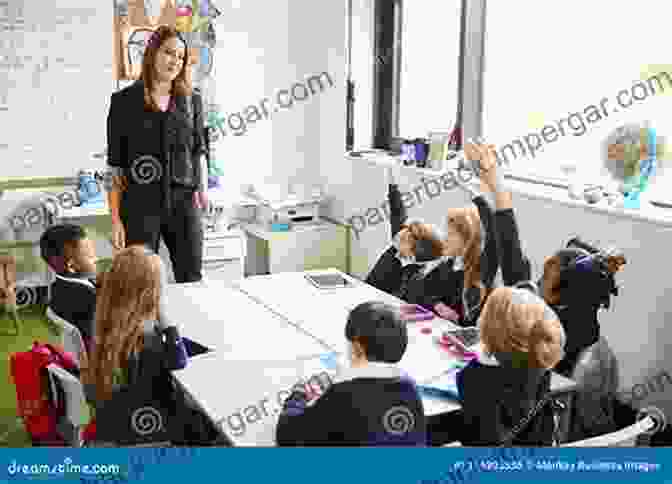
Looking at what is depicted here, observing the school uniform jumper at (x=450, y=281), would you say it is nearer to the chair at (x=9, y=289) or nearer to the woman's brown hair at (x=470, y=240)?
the woman's brown hair at (x=470, y=240)

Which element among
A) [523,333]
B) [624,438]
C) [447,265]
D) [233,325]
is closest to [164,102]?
[233,325]

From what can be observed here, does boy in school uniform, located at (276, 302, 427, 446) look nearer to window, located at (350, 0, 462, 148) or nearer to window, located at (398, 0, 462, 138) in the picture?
window, located at (398, 0, 462, 138)

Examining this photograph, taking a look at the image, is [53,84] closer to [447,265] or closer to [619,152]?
[447,265]

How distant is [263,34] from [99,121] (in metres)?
1.23

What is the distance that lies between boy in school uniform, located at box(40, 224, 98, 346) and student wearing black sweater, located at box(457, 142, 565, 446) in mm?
1125

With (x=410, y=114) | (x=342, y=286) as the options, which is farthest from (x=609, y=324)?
(x=410, y=114)

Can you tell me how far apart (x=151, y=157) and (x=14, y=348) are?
1.50 metres

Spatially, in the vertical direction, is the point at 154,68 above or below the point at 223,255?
above

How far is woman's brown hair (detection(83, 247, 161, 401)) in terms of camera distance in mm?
1965

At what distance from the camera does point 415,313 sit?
2615 millimetres

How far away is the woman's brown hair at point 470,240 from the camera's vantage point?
2.76 meters

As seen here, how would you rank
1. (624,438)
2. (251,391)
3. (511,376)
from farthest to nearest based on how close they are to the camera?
1. (251,391)
2. (511,376)
3. (624,438)

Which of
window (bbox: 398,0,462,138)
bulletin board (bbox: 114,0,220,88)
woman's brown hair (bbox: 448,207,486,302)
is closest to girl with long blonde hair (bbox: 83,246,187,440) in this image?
woman's brown hair (bbox: 448,207,486,302)

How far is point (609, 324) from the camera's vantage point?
306 cm
